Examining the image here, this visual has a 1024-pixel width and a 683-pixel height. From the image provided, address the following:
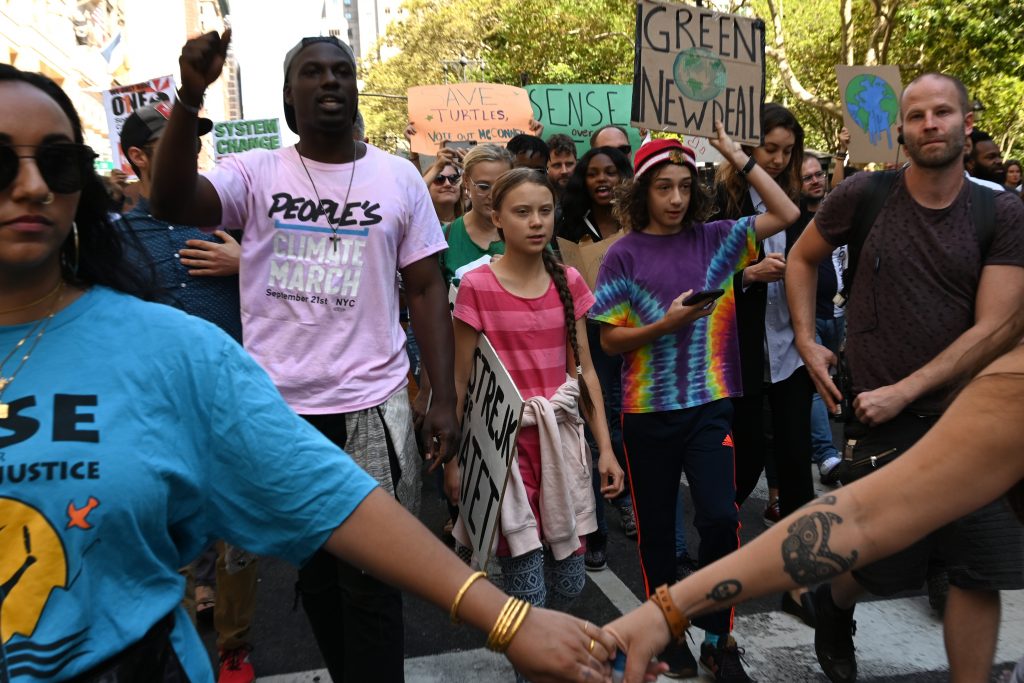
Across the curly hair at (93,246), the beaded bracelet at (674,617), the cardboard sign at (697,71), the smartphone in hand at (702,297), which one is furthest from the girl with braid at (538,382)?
the curly hair at (93,246)

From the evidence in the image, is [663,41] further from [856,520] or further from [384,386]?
[856,520]

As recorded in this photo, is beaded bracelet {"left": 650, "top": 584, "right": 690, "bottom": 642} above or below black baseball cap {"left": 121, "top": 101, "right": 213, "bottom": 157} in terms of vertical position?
below

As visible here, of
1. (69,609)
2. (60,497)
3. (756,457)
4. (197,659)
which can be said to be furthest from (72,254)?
(756,457)

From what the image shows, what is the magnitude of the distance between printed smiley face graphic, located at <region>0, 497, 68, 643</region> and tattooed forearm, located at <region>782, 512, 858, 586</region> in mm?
1388

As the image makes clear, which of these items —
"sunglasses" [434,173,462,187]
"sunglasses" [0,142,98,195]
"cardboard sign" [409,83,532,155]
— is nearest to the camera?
"sunglasses" [0,142,98,195]

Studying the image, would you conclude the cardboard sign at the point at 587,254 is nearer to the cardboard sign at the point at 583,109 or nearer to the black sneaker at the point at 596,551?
the black sneaker at the point at 596,551

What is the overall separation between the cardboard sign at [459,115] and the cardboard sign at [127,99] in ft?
7.98

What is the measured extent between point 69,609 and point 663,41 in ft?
13.4

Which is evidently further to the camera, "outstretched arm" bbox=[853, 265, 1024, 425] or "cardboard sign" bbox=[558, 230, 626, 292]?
"cardboard sign" bbox=[558, 230, 626, 292]

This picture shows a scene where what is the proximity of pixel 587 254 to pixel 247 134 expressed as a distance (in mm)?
6621

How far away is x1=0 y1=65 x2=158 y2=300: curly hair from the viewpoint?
161 centimetres

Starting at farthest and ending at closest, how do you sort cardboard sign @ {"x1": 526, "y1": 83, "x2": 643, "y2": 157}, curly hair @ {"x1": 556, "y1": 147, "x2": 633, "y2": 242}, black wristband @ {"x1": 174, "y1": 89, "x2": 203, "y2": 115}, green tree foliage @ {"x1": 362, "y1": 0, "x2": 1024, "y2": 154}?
green tree foliage @ {"x1": 362, "y1": 0, "x2": 1024, "y2": 154} → cardboard sign @ {"x1": 526, "y1": 83, "x2": 643, "y2": 157} → curly hair @ {"x1": 556, "y1": 147, "x2": 633, "y2": 242} → black wristband @ {"x1": 174, "y1": 89, "x2": 203, "y2": 115}

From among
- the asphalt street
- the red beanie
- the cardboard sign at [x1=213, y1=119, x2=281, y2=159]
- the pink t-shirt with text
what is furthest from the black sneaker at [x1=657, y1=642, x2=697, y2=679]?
the cardboard sign at [x1=213, y1=119, x2=281, y2=159]

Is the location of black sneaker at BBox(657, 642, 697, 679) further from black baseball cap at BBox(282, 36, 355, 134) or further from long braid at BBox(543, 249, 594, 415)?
black baseball cap at BBox(282, 36, 355, 134)
